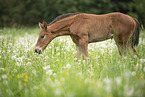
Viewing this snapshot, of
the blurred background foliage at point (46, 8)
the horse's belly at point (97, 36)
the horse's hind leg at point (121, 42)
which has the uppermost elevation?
the blurred background foliage at point (46, 8)

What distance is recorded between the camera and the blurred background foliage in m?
20.7

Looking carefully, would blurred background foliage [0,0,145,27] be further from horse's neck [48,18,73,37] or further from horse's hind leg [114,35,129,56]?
horse's hind leg [114,35,129,56]

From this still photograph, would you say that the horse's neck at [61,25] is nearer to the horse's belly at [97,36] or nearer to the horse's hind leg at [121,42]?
the horse's belly at [97,36]

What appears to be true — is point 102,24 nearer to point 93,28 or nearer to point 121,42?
point 93,28

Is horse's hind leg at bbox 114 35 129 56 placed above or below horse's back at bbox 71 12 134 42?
below

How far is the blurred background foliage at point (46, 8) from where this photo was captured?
67.8 ft

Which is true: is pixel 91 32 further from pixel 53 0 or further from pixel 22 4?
pixel 22 4

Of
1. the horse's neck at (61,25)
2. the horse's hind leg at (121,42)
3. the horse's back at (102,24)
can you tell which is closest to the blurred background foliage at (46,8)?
the horse's neck at (61,25)

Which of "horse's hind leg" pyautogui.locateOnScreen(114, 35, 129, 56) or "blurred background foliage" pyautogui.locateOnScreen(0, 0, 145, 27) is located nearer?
"horse's hind leg" pyautogui.locateOnScreen(114, 35, 129, 56)

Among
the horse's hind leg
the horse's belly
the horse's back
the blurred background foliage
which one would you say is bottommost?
the horse's hind leg

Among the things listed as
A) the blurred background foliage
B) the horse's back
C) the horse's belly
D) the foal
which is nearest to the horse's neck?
the foal

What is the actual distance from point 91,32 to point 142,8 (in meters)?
11.0

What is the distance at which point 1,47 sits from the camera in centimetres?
539

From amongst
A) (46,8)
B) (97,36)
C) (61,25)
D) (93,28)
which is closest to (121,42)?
(97,36)
